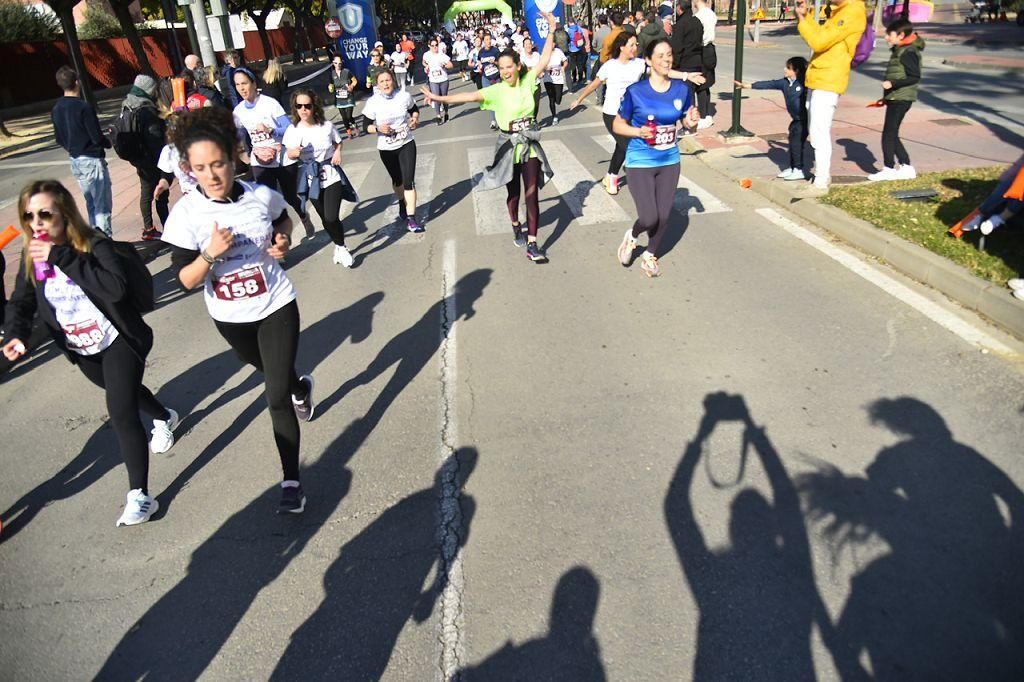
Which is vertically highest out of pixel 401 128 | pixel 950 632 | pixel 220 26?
pixel 220 26

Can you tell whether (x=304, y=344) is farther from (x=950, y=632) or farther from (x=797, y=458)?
(x=950, y=632)

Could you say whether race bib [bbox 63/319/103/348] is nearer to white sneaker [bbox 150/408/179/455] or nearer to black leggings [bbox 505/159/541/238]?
white sneaker [bbox 150/408/179/455]

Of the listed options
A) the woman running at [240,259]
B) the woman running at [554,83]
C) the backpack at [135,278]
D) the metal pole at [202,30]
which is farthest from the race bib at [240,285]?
the metal pole at [202,30]

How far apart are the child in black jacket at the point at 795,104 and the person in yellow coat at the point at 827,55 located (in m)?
0.37

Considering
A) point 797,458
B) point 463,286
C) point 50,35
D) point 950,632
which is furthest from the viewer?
point 50,35

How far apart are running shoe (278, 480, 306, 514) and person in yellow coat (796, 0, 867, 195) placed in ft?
21.8

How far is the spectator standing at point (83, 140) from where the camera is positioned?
7.92m

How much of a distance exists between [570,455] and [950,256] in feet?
12.9

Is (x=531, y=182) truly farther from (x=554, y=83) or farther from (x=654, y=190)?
(x=554, y=83)

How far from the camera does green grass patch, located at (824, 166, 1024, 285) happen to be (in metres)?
5.54

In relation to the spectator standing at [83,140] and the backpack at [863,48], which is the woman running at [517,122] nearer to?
the backpack at [863,48]

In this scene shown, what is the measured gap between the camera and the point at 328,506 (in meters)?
3.74

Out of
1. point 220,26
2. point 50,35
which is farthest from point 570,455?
point 50,35

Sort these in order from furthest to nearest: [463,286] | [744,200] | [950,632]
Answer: [744,200] < [463,286] < [950,632]
